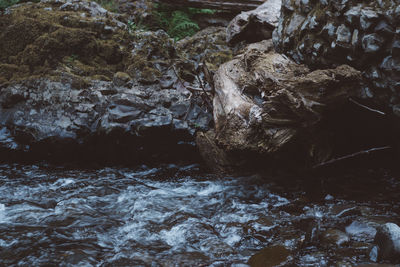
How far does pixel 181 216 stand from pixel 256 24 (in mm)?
4541

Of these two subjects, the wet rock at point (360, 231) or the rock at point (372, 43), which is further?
the rock at point (372, 43)

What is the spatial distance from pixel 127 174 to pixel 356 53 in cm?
345

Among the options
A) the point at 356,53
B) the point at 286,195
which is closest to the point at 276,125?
the point at 286,195

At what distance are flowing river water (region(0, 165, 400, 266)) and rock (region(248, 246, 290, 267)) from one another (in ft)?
0.07

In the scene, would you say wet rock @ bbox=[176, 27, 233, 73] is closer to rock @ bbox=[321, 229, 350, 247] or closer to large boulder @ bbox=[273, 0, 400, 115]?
large boulder @ bbox=[273, 0, 400, 115]

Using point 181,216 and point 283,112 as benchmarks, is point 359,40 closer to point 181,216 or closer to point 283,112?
point 283,112

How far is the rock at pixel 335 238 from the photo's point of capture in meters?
2.83

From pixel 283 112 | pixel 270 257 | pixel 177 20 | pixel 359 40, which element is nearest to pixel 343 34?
pixel 359 40

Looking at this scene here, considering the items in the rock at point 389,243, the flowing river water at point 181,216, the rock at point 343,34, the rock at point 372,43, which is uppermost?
the rock at point 343,34

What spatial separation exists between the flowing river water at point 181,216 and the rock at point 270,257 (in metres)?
0.02

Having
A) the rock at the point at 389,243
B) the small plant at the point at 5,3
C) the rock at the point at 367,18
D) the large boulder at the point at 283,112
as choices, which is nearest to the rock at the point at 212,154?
the large boulder at the point at 283,112

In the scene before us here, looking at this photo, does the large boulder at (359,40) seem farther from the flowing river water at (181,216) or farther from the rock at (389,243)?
the rock at (389,243)

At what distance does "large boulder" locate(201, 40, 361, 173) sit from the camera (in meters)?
3.49

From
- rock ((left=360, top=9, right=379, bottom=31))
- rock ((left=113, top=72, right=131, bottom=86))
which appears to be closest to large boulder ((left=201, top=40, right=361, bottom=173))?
rock ((left=360, top=9, right=379, bottom=31))
